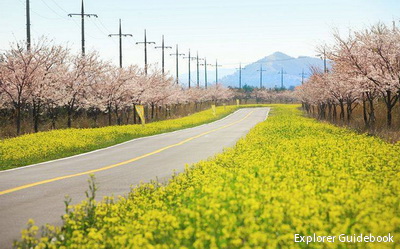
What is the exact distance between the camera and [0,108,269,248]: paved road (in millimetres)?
8781

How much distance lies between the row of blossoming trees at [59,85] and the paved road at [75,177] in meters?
7.83

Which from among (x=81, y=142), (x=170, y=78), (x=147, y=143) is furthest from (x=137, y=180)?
(x=170, y=78)

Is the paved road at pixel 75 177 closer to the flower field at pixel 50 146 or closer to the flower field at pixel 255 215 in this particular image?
the flower field at pixel 50 146

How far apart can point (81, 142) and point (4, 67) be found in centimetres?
817

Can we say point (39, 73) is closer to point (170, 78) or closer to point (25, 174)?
point (25, 174)

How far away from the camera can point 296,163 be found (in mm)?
10195

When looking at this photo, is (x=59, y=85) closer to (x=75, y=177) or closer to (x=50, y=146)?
(x=50, y=146)

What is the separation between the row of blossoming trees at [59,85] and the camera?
26297 mm

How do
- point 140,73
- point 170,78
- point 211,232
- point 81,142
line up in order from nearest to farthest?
point 211,232
point 81,142
point 140,73
point 170,78

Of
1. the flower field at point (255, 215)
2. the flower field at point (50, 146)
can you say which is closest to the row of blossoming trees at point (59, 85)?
the flower field at point (50, 146)

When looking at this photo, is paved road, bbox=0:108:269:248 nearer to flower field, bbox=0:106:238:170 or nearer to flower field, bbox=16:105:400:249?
flower field, bbox=0:106:238:170

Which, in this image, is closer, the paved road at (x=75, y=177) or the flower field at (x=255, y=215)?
the flower field at (x=255, y=215)


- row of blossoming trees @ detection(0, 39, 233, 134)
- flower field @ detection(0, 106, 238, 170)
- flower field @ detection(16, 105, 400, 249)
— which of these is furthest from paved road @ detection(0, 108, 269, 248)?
row of blossoming trees @ detection(0, 39, 233, 134)

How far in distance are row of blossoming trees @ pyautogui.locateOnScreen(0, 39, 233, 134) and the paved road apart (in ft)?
25.7
